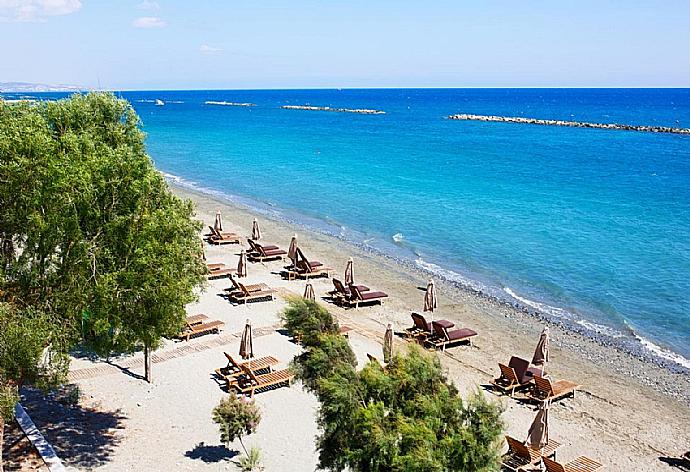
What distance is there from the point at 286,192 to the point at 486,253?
2009 cm

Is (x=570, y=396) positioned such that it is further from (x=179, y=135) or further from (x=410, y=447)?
(x=179, y=135)

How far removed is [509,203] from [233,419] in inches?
1368

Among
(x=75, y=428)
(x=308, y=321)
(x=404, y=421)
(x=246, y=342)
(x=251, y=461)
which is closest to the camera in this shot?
(x=404, y=421)

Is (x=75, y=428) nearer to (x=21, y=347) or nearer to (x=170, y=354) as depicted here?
(x=170, y=354)

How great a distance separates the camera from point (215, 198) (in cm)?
4334

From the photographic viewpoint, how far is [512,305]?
22953 millimetres

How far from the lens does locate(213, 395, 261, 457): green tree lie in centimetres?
1134

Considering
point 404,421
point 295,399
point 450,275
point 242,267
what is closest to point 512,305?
point 450,275

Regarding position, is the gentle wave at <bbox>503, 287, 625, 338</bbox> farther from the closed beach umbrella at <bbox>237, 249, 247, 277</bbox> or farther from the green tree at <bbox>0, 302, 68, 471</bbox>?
the green tree at <bbox>0, 302, 68, 471</bbox>

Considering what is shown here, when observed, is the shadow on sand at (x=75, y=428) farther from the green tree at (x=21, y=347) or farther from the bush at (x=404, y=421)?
the bush at (x=404, y=421)

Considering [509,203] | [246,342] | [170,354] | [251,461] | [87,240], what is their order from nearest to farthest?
[87,240] < [251,461] < [246,342] < [170,354] < [509,203]

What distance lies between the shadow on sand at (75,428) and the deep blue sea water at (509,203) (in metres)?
16.1

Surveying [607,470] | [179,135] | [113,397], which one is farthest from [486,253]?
[179,135]

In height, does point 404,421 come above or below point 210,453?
above
